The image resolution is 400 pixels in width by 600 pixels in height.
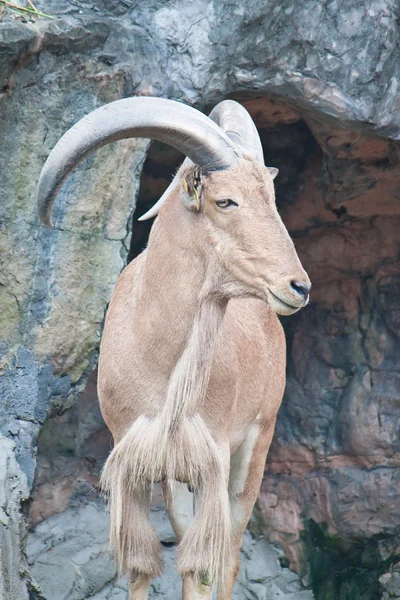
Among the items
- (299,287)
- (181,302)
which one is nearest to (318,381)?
(181,302)

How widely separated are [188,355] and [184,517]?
36.5 inches

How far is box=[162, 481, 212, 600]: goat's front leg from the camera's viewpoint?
4523mm

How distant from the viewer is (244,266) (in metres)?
3.90

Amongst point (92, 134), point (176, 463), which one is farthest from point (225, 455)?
point (92, 134)

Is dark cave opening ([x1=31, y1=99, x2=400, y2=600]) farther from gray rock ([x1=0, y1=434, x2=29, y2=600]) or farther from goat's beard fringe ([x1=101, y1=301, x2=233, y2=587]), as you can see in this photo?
goat's beard fringe ([x1=101, y1=301, x2=233, y2=587])

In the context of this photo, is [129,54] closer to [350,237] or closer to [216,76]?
[216,76]

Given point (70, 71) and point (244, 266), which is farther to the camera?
point (70, 71)

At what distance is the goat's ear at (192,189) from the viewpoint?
4.02 m

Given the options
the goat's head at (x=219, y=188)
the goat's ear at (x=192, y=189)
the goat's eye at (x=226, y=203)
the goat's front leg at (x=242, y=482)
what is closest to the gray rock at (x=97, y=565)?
the goat's front leg at (x=242, y=482)

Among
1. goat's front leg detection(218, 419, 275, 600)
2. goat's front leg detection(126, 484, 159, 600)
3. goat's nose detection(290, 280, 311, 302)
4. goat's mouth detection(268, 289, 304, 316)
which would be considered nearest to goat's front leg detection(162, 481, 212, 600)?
goat's front leg detection(126, 484, 159, 600)

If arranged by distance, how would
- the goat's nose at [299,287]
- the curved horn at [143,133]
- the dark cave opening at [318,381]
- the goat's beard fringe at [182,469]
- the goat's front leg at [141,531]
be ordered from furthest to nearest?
1. the dark cave opening at [318,381]
2. the goat's front leg at [141,531]
3. the goat's beard fringe at [182,469]
4. the curved horn at [143,133]
5. the goat's nose at [299,287]

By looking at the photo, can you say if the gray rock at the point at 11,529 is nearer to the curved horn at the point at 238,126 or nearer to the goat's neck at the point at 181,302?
the goat's neck at the point at 181,302

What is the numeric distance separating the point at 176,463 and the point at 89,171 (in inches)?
63.1

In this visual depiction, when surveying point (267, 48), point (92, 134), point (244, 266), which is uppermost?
point (267, 48)
